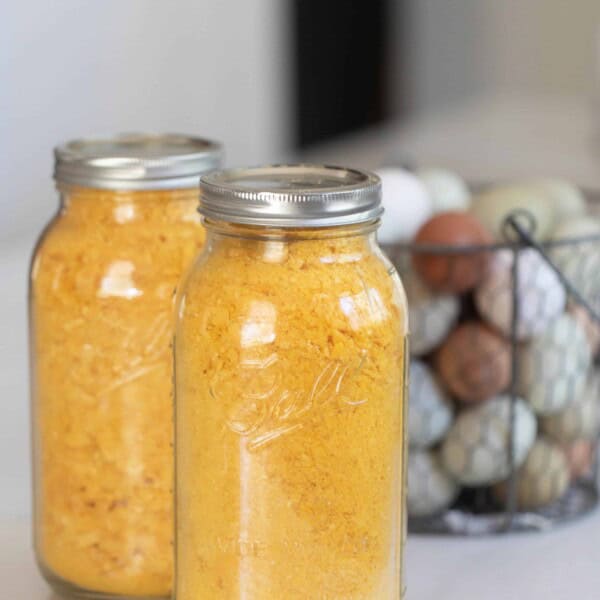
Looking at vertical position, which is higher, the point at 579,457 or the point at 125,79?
the point at 125,79

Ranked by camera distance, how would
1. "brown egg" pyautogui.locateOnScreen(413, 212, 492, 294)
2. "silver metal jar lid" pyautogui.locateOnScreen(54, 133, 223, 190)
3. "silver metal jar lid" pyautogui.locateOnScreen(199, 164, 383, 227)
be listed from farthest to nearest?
"brown egg" pyautogui.locateOnScreen(413, 212, 492, 294), "silver metal jar lid" pyautogui.locateOnScreen(54, 133, 223, 190), "silver metal jar lid" pyautogui.locateOnScreen(199, 164, 383, 227)

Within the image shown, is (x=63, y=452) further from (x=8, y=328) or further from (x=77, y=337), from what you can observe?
(x=8, y=328)

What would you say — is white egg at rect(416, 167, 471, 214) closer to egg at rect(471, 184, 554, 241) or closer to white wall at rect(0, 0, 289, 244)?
egg at rect(471, 184, 554, 241)

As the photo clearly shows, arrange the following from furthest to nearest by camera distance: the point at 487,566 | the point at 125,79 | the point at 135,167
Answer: the point at 125,79 < the point at 487,566 < the point at 135,167

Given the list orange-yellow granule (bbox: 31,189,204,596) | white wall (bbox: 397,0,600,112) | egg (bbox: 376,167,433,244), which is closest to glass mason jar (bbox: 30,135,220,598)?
orange-yellow granule (bbox: 31,189,204,596)

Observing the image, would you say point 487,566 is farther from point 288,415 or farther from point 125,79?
point 125,79

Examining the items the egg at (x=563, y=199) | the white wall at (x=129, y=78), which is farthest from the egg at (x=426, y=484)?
the white wall at (x=129, y=78)

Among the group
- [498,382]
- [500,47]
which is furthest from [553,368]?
[500,47]
